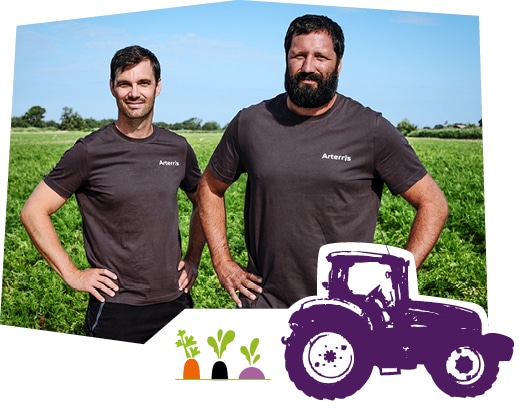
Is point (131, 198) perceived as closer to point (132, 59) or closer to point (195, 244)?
point (195, 244)

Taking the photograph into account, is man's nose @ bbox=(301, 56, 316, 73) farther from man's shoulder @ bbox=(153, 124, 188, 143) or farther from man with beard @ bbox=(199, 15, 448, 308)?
man's shoulder @ bbox=(153, 124, 188, 143)

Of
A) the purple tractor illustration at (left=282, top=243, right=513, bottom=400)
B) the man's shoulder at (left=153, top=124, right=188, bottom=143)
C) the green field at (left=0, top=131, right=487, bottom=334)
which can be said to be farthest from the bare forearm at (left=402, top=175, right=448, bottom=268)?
the man's shoulder at (left=153, top=124, right=188, bottom=143)

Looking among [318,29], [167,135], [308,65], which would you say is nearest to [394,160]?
[308,65]

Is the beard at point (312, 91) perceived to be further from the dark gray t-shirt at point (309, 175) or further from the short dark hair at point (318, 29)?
the short dark hair at point (318, 29)

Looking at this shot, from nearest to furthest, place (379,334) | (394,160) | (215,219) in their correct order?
(394,160), (379,334), (215,219)

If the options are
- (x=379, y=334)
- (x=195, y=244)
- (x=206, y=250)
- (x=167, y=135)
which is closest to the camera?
(x=379, y=334)

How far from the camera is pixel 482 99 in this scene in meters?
7.23

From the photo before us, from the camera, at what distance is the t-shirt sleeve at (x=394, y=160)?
19.7ft

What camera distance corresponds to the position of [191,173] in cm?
677

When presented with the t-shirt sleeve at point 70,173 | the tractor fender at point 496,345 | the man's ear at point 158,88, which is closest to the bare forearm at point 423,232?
the tractor fender at point 496,345

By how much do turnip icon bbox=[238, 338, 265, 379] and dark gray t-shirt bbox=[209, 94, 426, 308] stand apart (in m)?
0.58

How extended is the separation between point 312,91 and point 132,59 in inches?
62.5

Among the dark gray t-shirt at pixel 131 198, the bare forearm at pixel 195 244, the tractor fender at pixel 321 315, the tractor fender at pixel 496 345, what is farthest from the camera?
the bare forearm at pixel 195 244

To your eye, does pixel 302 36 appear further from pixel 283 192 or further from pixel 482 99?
pixel 482 99
